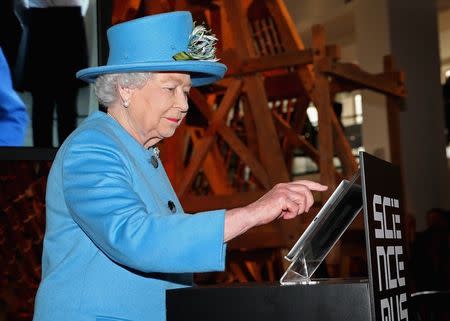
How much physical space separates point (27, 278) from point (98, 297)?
2.43m

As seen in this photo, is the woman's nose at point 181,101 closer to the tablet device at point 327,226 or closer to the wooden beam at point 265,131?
the tablet device at point 327,226

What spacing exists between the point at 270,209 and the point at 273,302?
6.6 inches

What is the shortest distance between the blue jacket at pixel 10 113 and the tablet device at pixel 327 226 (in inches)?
50.0

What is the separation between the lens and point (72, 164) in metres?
1.65

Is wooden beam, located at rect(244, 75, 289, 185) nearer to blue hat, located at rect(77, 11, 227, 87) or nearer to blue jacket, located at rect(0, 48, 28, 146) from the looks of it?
blue jacket, located at rect(0, 48, 28, 146)

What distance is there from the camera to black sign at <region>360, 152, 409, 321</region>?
150 cm

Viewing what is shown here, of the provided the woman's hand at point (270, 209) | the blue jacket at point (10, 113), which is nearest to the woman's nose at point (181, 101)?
the woman's hand at point (270, 209)

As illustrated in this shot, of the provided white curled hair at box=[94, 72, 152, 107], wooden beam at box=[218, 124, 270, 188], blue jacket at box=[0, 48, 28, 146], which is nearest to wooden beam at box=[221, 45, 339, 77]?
wooden beam at box=[218, 124, 270, 188]

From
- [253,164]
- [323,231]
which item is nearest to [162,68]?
[323,231]

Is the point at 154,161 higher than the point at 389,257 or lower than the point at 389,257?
higher

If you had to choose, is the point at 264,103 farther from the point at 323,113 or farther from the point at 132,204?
the point at 132,204

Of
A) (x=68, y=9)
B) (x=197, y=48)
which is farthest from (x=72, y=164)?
(x=68, y=9)

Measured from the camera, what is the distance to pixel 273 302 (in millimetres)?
1541

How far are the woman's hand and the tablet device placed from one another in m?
0.04
